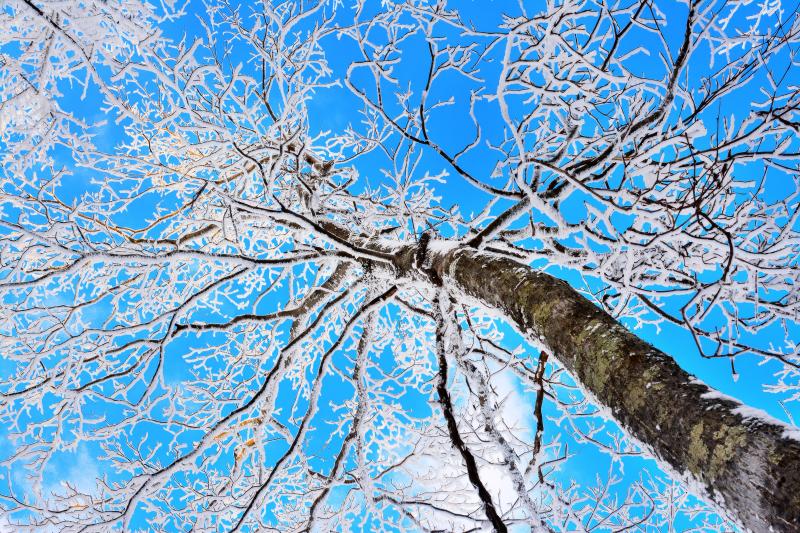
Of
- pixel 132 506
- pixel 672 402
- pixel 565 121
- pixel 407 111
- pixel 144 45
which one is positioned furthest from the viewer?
pixel 407 111

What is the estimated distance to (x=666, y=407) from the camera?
4.35ft

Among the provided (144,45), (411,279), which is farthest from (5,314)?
(411,279)

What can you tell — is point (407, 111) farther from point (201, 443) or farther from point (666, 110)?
point (201, 443)

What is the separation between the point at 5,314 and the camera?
12.9 feet

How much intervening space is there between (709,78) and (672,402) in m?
1.72

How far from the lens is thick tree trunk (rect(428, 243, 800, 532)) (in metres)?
1.01

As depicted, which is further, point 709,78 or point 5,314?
point 5,314

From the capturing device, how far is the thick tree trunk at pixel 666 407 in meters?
1.01

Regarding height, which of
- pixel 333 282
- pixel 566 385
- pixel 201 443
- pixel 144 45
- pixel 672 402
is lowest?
pixel 672 402

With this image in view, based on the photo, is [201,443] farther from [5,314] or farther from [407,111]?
[407,111]

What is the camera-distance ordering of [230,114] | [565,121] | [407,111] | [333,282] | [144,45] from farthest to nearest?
[333,282]
[230,114]
[407,111]
[565,121]
[144,45]

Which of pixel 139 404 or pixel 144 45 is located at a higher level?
pixel 144 45

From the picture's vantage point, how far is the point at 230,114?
3516 mm

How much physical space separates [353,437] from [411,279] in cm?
121
